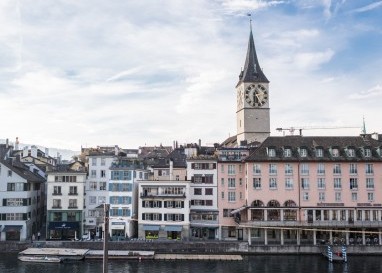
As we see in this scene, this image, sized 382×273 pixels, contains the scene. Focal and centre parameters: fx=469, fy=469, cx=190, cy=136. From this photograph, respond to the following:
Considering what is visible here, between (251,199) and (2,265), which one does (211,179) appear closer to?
(251,199)

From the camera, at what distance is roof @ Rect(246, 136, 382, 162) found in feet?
Answer: 285

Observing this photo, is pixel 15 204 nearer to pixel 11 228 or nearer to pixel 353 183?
pixel 11 228

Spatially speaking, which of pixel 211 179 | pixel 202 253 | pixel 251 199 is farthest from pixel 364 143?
pixel 202 253

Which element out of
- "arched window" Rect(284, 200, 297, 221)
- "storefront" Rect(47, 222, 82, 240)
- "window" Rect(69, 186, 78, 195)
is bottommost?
"storefront" Rect(47, 222, 82, 240)

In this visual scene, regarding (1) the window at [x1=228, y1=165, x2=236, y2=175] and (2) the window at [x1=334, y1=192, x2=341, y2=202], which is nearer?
(2) the window at [x1=334, y1=192, x2=341, y2=202]

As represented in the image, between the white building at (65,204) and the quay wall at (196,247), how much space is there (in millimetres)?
7513

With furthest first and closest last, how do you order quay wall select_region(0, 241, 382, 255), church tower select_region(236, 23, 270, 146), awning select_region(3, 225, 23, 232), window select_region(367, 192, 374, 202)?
church tower select_region(236, 23, 270, 146)
window select_region(367, 192, 374, 202)
awning select_region(3, 225, 23, 232)
quay wall select_region(0, 241, 382, 255)

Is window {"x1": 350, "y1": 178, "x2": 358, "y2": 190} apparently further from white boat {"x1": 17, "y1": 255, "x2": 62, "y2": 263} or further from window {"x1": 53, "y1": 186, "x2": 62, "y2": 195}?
window {"x1": 53, "y1": 186, "x2": 62, "y2": 195}

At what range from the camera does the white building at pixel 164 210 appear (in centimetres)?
8631

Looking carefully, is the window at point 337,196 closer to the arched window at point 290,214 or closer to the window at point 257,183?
the arched window at point 290,214

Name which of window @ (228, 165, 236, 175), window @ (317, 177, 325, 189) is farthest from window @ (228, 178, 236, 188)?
window @ (317, 177, 325, 189)

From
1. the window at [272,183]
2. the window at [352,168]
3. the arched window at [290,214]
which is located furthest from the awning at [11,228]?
the window at [352,168]

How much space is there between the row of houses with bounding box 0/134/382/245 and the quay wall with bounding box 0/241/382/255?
364 cm

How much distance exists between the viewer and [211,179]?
9031 cm
